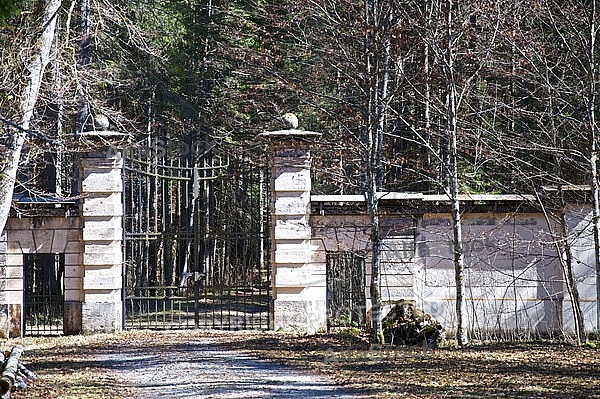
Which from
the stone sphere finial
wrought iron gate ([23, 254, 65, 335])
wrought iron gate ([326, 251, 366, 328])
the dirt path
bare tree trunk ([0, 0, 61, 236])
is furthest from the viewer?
wrought iron gate ([23, 254, 65, 335])

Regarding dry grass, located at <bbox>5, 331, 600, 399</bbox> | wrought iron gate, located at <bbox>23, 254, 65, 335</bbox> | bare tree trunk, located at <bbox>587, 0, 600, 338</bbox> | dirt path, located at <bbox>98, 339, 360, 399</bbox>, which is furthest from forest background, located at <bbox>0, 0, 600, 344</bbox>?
dirt path, located at <bbox>98, 339, 360, 399</bbox>

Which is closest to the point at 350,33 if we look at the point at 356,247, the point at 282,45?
the point at 356,247

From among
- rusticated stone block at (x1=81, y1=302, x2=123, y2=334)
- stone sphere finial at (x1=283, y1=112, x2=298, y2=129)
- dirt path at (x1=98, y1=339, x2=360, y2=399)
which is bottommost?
dirt path at (x1=98, y1=339, x2=360, y2=399)

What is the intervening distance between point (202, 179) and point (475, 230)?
4.87 m

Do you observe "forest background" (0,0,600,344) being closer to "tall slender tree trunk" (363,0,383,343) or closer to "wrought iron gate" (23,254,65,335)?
"tall slender tree trunk" (363,0,383,343)

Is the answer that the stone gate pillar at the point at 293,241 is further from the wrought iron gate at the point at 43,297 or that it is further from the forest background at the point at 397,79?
the wrought iron gate at the point at 43,297

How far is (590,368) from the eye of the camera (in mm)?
10688

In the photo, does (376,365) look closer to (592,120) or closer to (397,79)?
(592,120)

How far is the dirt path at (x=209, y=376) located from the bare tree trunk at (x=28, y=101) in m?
2.75

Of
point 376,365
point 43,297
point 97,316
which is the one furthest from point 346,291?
point 376,365

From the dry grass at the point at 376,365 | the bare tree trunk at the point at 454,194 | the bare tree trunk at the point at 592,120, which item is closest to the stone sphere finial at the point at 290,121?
the bare tree trunk at the point at 454,194

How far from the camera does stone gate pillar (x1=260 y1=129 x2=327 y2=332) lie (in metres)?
15.5

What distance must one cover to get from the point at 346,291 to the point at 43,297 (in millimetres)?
5748

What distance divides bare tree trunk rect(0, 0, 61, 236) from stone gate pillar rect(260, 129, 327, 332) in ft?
13.0
